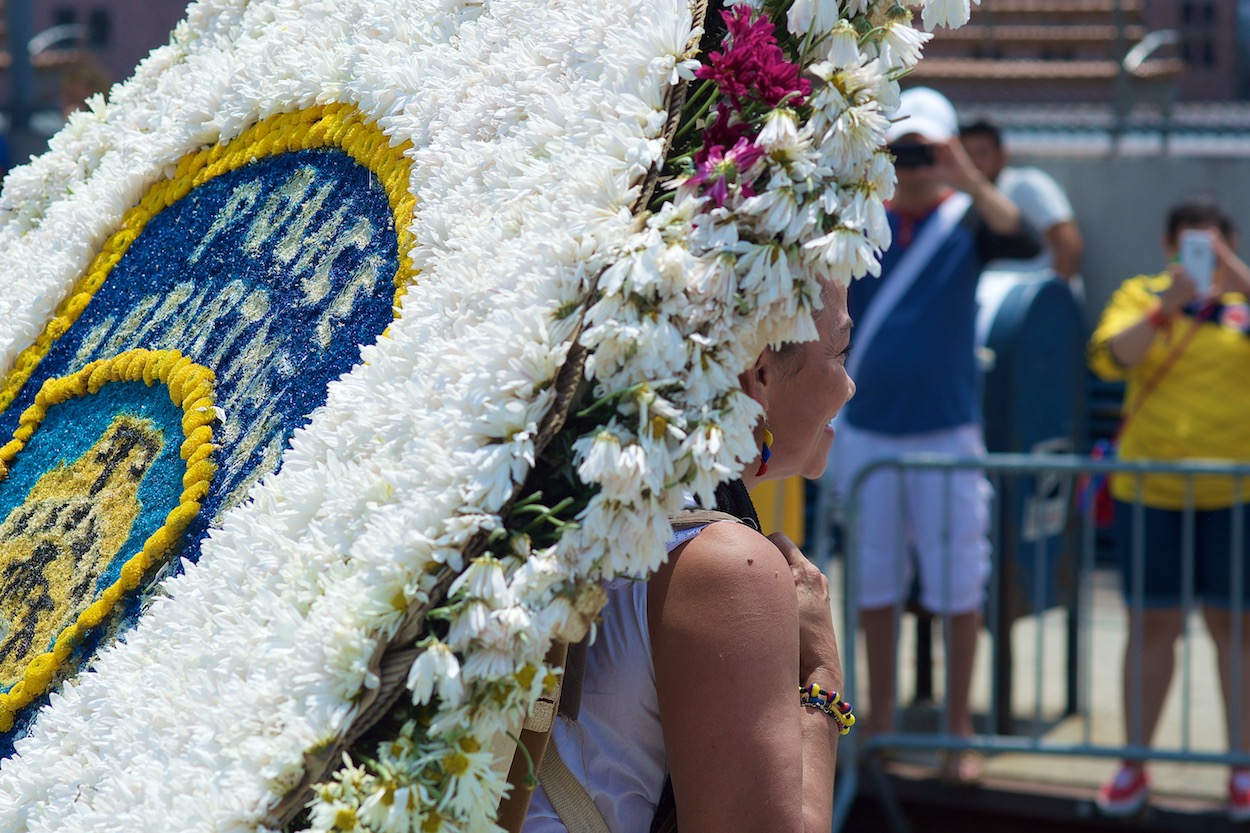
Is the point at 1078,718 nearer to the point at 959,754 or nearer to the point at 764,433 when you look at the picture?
the point at 959,754

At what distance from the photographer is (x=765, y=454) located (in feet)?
5.33

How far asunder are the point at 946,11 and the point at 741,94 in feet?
0.74

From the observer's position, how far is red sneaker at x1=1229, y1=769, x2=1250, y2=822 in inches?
179

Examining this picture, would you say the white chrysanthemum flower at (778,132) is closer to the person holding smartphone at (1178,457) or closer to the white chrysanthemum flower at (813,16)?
the white chrysanthemum flower at (813,16)

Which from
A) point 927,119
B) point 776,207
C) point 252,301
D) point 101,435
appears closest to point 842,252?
point 776,207

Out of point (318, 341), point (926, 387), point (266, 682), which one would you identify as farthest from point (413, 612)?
point (926, 387)

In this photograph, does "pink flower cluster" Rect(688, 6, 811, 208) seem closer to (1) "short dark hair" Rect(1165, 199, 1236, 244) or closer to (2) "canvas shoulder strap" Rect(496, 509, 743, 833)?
(2) "canvas shoulder strap" Rect(496, 509, 743, 833)

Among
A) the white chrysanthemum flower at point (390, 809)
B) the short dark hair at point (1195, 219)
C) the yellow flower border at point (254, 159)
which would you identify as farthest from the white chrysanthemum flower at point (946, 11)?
the short dark hair at point (1195, 219)

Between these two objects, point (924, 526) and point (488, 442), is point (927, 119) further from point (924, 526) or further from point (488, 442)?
point (488, 442)

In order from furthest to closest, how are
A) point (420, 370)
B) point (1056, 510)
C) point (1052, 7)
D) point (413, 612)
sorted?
point (1052, 7) < point (1056, 510) < point (420, 370) < point (413, 612)

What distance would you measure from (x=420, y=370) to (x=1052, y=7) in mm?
11783

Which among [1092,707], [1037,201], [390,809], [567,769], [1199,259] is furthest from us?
[1037,201]

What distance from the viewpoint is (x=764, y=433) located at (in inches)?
62.6

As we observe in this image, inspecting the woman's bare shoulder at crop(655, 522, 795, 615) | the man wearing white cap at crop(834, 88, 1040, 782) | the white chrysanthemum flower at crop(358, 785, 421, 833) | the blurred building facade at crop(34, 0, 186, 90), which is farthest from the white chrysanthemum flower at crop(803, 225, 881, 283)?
the blurred building facade at crop(34, 0, 186, 90)
